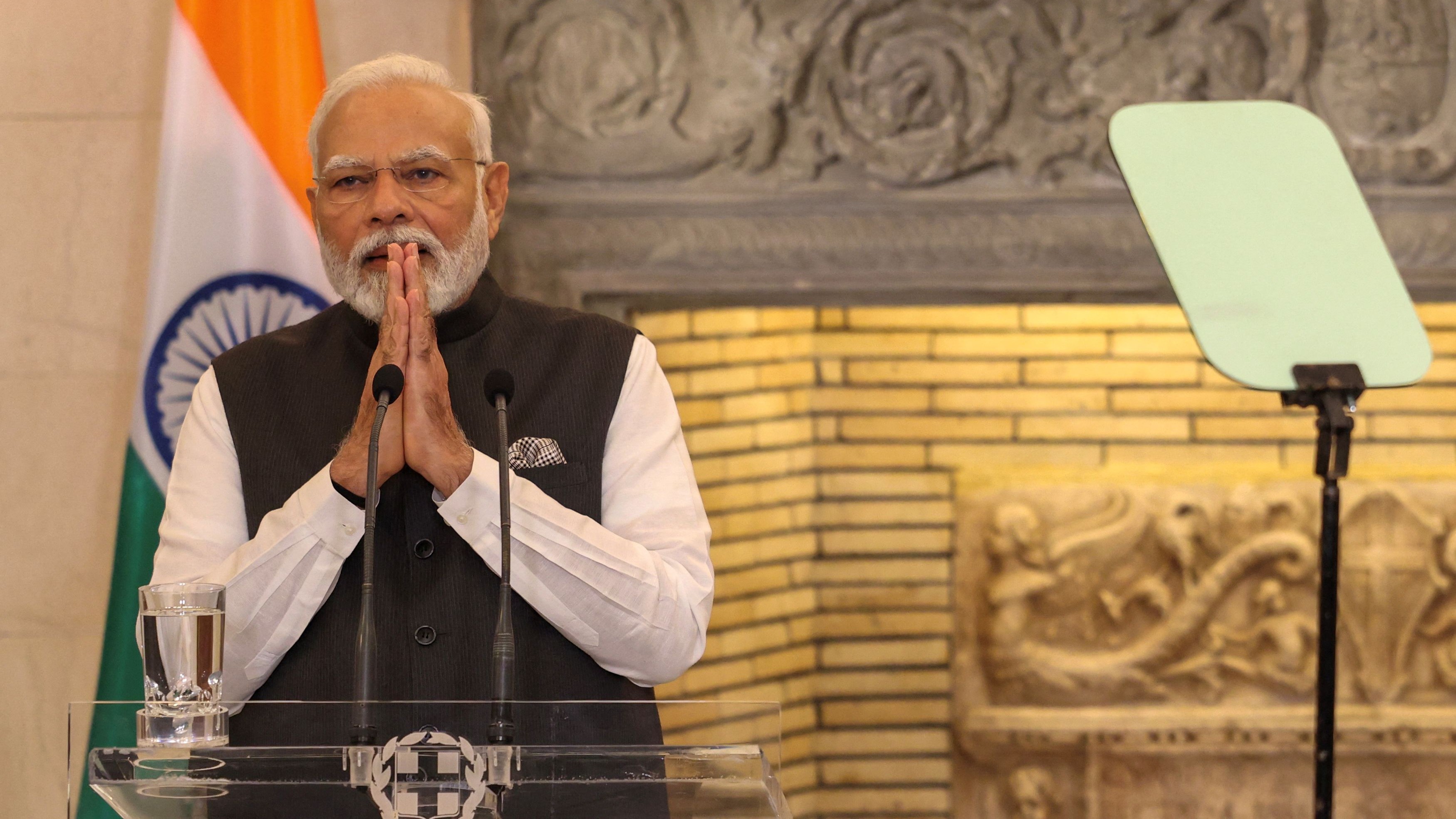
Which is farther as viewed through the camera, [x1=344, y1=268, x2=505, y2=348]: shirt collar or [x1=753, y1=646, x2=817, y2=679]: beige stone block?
[x1=753, y1=646, x2=817, y2=679]: beige stone block

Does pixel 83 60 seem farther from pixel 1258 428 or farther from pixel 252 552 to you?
pixel 1258 428

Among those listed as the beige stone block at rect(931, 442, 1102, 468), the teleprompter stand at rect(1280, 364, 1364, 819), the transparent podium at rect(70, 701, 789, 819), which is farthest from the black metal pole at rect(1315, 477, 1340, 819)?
the beige stone block at rect(931, 442, 1102, 468)

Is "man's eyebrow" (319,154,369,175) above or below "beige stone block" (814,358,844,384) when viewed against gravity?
above

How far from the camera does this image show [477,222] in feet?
6.96

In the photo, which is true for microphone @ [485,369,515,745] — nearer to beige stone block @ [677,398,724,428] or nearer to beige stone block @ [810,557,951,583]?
beige stone block @ [677,398,724,428]

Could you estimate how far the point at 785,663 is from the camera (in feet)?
13.5

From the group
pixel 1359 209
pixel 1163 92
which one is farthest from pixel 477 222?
pixel 1163 92

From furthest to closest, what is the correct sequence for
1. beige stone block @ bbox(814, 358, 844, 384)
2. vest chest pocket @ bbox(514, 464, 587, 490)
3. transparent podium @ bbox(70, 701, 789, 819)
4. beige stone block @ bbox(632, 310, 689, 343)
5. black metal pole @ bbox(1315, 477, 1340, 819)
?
beige stone block @ bbox(814, 358, 844, 384) < beige stone block @ bbox(632, 310, 689, 343) < vest chest pocket @ bbox(514, 464, 587, 490) < black metal pole @ bbox(1315, 477, 1340, 819) < transparent podium @ bbox(70, 701, 789, 819)

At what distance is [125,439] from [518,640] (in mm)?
1474

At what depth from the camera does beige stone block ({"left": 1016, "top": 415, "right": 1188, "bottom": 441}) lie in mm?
4078

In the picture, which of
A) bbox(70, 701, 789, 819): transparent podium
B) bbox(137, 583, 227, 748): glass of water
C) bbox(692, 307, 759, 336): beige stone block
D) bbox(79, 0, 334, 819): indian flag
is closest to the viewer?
bbox(70, 701, 789, 819): transparent podium

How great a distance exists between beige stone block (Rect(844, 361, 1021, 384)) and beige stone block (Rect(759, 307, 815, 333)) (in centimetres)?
16

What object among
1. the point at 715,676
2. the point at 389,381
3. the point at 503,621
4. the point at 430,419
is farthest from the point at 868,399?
the point at 503,621

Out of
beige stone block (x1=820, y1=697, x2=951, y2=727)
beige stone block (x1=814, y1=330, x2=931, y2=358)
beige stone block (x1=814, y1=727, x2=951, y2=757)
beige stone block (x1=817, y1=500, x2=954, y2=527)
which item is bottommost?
beige stone block (x1=814, y1=727, x2=951, y2=757)
